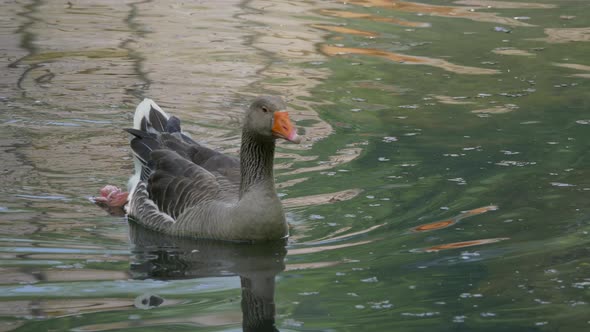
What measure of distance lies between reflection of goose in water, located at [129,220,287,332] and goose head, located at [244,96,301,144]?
0.88 metres

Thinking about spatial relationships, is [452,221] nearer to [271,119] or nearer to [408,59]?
[271,119]

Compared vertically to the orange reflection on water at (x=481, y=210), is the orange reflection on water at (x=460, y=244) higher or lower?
higher

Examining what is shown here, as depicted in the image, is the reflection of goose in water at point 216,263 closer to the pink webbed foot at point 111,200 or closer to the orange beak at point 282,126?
the pink webbed foot at point 111,200

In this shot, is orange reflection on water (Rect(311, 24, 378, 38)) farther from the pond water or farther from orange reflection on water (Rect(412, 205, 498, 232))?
orange reflection on water (Rect(412, 205, 498, 232))

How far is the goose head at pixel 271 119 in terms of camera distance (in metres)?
8.23

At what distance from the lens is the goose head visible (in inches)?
324

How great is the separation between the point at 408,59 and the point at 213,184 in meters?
6.92

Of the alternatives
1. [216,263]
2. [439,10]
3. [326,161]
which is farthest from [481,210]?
[439,10]

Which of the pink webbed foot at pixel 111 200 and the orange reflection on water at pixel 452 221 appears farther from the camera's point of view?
the pink webbed foot at pixel 111 200

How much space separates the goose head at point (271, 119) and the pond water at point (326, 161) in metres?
0.88

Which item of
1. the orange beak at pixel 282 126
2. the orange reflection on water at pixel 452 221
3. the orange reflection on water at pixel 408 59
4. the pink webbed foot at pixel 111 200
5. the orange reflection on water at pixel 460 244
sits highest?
the orange beak at pixel 282 126

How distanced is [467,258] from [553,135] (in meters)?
3.99

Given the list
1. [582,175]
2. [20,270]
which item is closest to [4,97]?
[20,270]

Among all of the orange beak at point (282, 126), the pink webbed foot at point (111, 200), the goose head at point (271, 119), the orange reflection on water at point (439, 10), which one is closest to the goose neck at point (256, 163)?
the goose head at point (271, 119)
